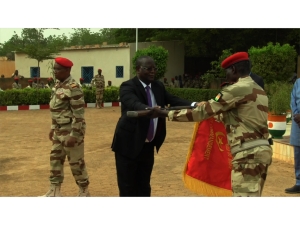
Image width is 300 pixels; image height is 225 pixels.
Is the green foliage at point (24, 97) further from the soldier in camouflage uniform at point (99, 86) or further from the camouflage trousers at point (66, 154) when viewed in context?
the camouflage trousers at point (66, 154)

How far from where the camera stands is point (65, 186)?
6.23 meters

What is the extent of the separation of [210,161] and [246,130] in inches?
33.9

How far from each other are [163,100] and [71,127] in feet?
4.33

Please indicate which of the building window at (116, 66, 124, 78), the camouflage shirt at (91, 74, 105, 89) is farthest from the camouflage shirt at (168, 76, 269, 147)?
the building window at (116, 66, 124, 78)

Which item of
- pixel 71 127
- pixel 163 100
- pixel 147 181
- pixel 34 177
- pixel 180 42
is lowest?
pixel 34 177

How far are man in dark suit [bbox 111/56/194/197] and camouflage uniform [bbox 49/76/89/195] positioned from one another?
0.99 meters

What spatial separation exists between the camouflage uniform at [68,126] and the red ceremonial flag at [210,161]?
5.03ft

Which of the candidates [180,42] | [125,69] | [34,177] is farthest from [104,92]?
[34,177]

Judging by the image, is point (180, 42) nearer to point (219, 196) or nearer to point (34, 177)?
point (34, 177)

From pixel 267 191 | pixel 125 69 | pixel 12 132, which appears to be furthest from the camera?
pixel 125 69

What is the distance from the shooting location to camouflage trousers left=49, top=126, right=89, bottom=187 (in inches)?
211

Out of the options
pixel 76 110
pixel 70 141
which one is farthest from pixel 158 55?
pixel 70 141

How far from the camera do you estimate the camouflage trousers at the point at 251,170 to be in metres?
3.67

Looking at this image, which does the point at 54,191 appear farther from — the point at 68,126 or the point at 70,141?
the point at 68,126
